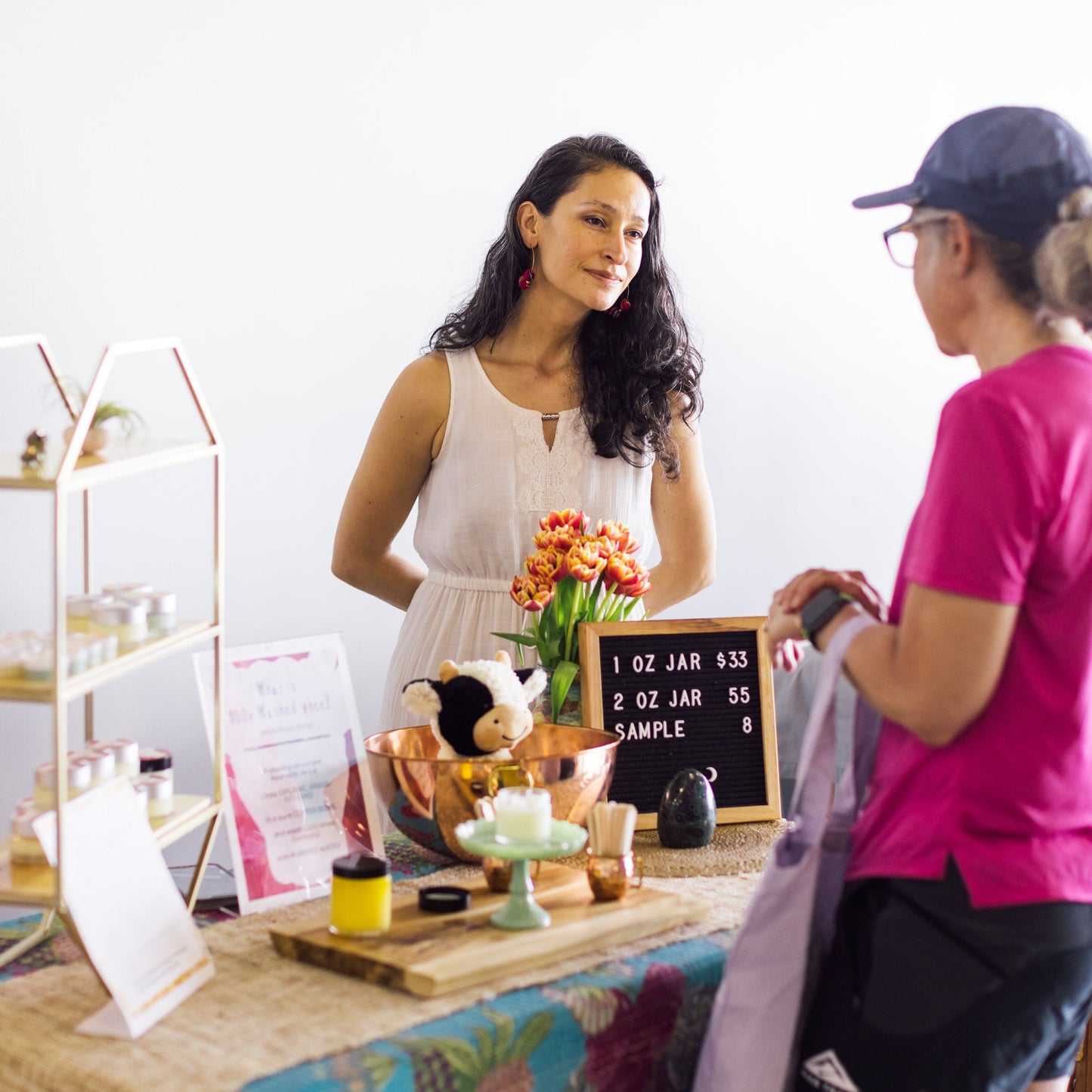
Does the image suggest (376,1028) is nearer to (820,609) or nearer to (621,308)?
(820,609)

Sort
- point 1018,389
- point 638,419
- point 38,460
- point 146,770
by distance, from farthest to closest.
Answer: point 638,419, point 146,770, point 38,460, point 1018,389

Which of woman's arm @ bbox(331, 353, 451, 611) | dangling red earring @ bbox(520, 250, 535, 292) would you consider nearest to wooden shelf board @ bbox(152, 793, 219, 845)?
woman's arm @ bbox(331, 353, 451, 611)

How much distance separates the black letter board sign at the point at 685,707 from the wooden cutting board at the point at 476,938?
302 millimetres

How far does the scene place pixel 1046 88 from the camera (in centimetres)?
372

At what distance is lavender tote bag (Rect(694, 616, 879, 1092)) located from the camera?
1.12 m

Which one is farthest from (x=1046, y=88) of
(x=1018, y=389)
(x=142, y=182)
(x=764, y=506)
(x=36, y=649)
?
(x=36, y=649)

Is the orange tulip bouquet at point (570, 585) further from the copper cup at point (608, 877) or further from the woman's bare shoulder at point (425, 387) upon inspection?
the woman's bare shoulder at point (425, 387)

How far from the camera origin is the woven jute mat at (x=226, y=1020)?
39.6 inches

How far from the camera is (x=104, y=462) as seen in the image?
1224 mm

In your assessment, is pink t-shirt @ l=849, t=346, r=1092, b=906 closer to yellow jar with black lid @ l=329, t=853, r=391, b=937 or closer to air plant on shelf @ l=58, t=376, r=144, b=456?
yellow jar with black lid @ l=329, t=853, r=391, b=937

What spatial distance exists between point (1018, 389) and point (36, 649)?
2.83 feet


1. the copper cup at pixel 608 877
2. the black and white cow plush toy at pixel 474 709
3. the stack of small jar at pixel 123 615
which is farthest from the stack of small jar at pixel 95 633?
the copper cup at pixel 608 877

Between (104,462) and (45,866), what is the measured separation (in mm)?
381

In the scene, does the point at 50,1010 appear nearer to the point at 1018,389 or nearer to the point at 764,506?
the point at 1018,389
